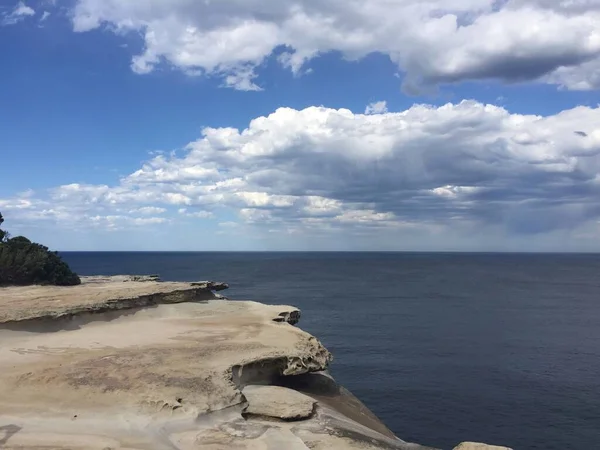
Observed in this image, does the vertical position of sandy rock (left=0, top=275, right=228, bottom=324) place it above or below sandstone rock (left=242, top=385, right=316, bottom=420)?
above

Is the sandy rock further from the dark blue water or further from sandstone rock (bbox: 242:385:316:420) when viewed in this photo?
sandstone rock (bbox: 242:385:316:420)

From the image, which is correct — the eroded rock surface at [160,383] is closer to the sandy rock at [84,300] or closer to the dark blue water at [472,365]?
the sandy rock at [84,300]

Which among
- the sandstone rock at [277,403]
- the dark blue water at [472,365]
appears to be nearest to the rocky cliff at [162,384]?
the sandstone rock at [277,403]

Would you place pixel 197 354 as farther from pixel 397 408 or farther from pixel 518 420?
pixel 518 420

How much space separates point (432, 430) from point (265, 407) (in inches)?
555

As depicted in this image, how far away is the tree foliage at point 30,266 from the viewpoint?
48.1m

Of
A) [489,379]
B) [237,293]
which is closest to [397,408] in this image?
[489,379]

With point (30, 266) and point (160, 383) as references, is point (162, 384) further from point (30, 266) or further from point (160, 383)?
point (30, 266)

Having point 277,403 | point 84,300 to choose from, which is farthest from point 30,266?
point 277,403

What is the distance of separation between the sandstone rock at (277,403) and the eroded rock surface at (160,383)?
41 mm

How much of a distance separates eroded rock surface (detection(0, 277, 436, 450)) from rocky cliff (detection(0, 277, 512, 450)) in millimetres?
50

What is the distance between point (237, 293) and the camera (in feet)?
306

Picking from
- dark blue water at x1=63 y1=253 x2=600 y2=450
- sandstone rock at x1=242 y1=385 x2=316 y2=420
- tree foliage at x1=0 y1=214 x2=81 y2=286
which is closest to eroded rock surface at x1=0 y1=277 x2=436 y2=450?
sandstone rock at x1=242 y1=385 x2=316 y2=420

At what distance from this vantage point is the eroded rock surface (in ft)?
53.6
